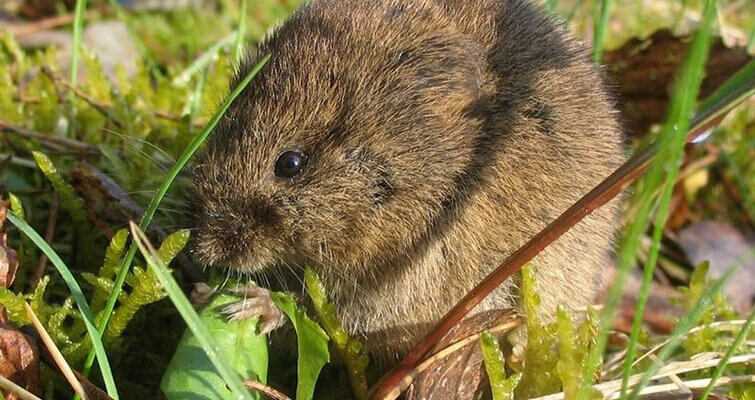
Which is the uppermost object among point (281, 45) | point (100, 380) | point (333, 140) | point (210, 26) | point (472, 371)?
point (210, 26)

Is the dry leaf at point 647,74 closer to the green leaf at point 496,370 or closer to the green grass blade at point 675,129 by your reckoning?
the green leaf at point 496,370

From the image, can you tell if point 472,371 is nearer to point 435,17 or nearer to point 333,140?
point 333,140

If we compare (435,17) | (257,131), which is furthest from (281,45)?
(435,17)

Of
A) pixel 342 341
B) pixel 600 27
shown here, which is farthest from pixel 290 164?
pixel 600 27

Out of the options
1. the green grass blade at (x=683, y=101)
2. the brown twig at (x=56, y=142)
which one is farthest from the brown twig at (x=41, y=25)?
the green grass blade at (x=683, y=101)

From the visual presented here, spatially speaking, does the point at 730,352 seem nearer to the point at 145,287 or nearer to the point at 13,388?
the point at 145,287

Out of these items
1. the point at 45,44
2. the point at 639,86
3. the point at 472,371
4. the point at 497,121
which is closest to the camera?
the point at 472,371
